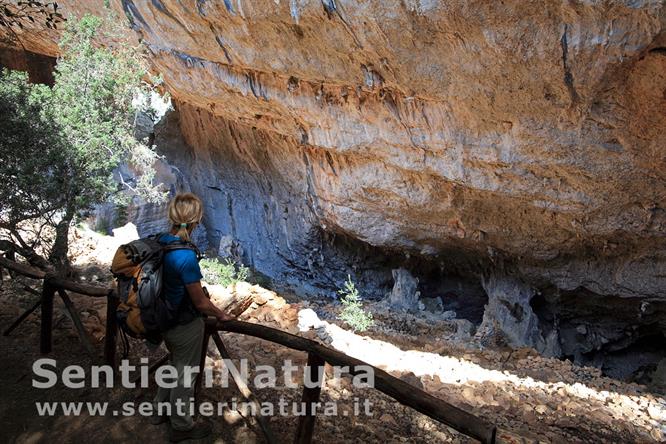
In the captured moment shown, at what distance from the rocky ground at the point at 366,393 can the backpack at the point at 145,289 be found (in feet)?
2.62

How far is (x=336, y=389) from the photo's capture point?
157 inches

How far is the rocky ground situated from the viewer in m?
3.17

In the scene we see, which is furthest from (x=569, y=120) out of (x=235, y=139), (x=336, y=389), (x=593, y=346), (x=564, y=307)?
(x=235, y=139)

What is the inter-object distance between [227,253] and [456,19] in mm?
8956

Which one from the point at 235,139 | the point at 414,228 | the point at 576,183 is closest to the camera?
the point at 576,183

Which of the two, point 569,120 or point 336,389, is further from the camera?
point 569,120

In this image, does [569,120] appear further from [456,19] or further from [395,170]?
[395,170]

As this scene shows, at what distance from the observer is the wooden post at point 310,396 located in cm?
262

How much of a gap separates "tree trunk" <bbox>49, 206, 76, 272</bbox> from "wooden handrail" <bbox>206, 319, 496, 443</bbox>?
4200 mm

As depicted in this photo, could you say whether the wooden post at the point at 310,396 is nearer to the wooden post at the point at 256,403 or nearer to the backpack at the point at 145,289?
the wooden post at the point at 256,403

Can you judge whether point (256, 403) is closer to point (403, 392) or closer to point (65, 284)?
point (403, 392)

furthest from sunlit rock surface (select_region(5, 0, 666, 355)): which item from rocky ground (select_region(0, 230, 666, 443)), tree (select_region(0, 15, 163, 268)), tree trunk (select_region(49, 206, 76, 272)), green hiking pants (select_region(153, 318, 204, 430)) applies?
green hiking pants (select_region(153, 318, 204, 430))

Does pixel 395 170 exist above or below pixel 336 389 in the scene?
above

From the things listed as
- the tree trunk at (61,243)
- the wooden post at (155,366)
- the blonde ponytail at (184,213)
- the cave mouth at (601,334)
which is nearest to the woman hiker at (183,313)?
the blonde ponytail at (184,213)
